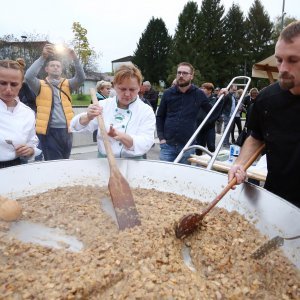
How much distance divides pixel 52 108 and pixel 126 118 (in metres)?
1.76

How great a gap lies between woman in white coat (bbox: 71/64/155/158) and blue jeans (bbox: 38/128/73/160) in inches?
61.7

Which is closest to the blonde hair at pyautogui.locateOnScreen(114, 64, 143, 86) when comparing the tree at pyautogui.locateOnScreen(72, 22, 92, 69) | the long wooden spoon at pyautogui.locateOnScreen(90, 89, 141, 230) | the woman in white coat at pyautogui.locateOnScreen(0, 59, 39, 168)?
the long wooden spoon at pyautogui.locateOnScreen(90, 89, 141, 230)

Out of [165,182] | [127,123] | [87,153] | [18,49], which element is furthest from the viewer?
[18,49]

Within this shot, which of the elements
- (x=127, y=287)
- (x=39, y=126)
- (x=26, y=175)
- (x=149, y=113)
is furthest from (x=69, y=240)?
(x=39, y=126)

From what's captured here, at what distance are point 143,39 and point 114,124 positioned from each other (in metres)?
48.9

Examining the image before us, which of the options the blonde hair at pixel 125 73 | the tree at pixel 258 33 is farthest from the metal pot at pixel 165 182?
the tree at pixel 258 33

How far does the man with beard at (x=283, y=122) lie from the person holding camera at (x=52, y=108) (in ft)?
8.16

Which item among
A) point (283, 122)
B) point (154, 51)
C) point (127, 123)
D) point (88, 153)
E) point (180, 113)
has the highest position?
point (283, 122)

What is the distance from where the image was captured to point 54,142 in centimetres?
375

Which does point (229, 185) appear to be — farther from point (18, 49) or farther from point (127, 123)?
point (18, 49)

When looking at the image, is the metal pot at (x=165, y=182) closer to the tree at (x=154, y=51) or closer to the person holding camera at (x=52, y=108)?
the person holding camera at (x=52, y=108)

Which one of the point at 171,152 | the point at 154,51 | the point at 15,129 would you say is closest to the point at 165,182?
the point at 15,129

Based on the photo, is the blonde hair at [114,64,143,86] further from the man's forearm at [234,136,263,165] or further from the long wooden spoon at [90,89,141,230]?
the man's forearm at [234,136,263,165]

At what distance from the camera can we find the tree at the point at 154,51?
150ft
